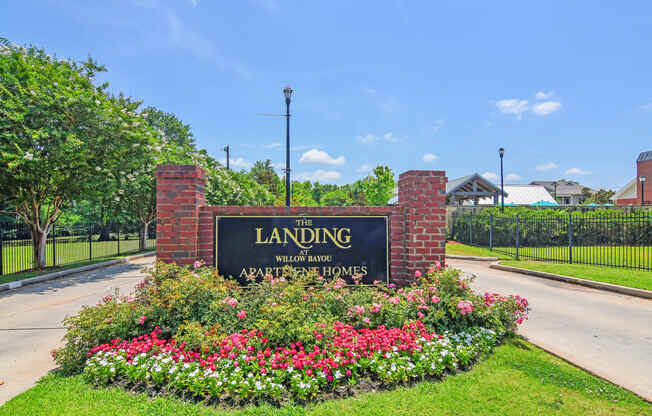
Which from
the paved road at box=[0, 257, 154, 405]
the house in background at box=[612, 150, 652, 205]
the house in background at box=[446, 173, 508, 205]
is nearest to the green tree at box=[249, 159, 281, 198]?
the house in background at box=[446, 173, 508, 205]

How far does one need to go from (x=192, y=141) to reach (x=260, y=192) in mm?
26762

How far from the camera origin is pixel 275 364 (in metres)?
3.44

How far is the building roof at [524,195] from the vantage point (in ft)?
134

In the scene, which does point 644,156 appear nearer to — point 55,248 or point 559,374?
point 559,374

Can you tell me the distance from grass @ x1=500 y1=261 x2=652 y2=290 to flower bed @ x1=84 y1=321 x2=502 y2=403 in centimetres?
746

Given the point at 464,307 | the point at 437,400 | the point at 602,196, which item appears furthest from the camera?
the point at 602,196

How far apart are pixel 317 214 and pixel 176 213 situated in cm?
211

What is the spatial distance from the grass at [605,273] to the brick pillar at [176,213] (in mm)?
10137

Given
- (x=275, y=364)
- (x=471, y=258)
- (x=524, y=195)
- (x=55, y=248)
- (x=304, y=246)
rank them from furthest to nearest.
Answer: (x=524, y=195) → (x=55, y=248) → (x=471, y=258) → (x=304, y=246) → (x=275, y=364)

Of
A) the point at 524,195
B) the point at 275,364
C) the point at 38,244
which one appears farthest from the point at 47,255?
the point at 524,195

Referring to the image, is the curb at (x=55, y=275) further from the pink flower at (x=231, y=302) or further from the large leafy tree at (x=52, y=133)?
the pink flower at (x=231, y=302)

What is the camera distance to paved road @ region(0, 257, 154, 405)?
4207 millimetres

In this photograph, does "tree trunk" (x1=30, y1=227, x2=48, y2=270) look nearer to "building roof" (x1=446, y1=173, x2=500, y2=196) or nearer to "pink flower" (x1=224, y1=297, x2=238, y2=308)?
"pink flower" (x1=224, y1=297, x2=238, y2=308)

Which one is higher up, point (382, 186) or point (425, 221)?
point (382, 186)
